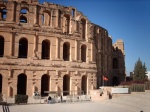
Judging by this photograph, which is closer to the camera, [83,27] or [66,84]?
[66,84]

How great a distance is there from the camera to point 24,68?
26.4m

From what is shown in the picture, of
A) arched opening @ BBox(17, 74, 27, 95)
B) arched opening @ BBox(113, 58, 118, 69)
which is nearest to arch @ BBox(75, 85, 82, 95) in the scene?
arched opening @ BBox(17, 74, 27, 95)

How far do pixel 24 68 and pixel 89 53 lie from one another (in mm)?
11118

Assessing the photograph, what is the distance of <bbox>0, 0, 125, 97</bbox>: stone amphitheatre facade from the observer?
26.2 m

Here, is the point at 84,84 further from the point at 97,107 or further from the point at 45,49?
the point at 97,107

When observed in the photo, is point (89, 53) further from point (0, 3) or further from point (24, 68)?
point (0, 3)

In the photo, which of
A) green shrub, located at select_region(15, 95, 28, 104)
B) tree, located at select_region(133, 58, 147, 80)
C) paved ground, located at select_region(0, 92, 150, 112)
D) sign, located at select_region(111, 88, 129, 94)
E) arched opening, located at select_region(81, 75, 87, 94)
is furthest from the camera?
tree, located at select_region(133, 58, 147, 80)

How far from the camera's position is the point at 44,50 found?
101ft

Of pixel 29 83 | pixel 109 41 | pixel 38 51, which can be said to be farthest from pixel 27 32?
pixel 109 41

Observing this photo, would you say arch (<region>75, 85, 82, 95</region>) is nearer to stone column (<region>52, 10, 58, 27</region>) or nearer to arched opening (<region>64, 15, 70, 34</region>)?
arched opening (<region>64, 15, 70, 34</region>)

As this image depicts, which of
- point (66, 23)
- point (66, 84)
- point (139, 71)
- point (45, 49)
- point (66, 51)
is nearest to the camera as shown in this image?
point (45, 49)

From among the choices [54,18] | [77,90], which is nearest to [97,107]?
[77,90]

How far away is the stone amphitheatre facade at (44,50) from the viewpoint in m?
26.2

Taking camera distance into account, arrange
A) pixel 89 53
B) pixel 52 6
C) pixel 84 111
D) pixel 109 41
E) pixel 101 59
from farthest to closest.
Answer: pixel 109 41
pixel 101 59
pixel 89 53
pixel 52 6
pixel 84 111
